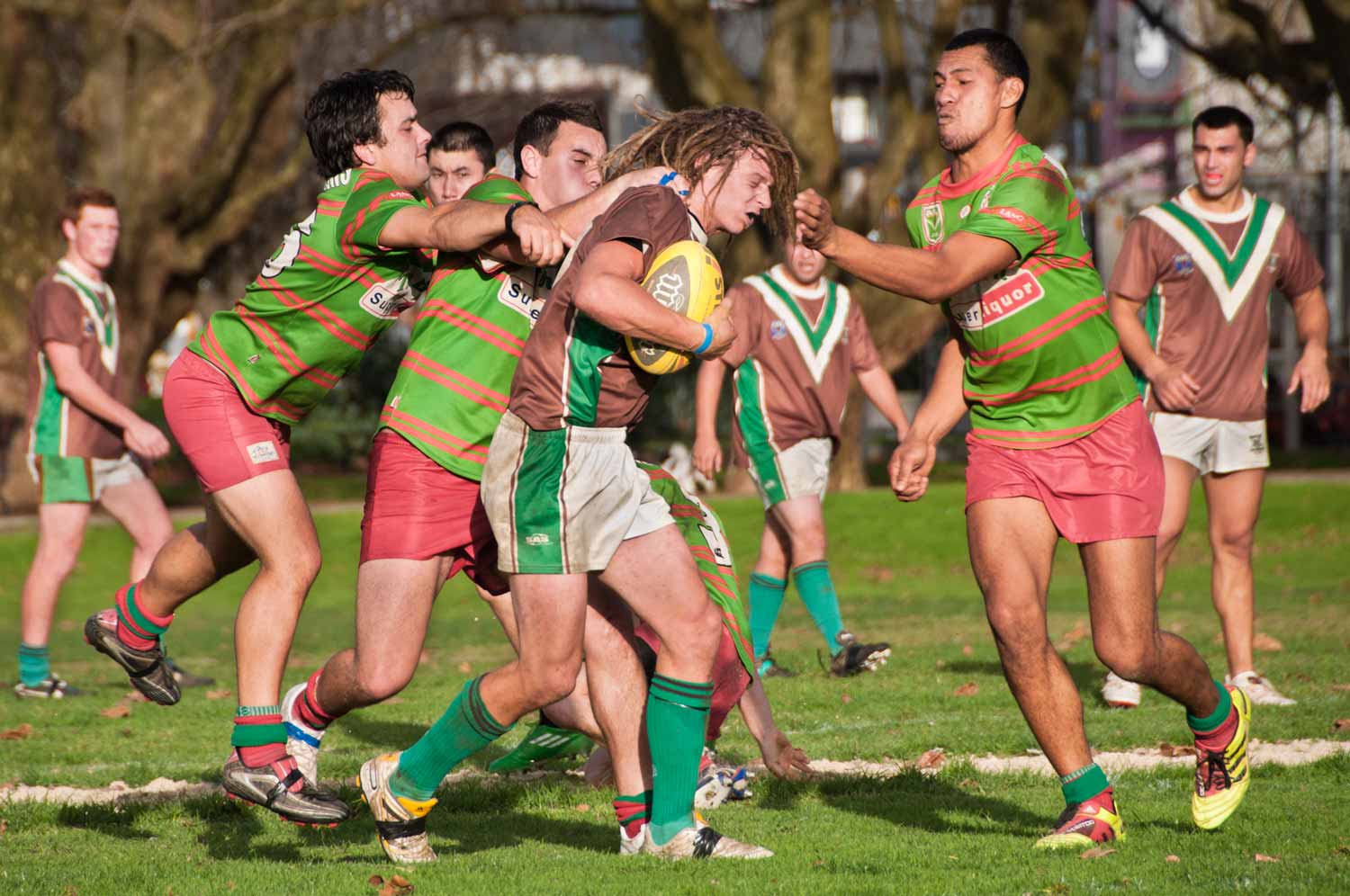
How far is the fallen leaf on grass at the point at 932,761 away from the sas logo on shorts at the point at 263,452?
9.11ft

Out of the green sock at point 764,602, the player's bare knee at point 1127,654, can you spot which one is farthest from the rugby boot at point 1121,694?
the player's bare knee at point 1127,654

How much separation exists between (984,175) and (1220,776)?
209 cm

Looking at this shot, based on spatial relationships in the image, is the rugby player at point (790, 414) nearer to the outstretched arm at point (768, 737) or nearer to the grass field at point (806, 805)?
the grass field at point (806, 805)

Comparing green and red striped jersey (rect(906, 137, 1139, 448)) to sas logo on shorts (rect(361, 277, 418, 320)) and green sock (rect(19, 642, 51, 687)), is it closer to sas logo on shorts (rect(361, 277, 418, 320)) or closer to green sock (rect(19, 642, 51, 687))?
sas logo on shorts (rect(361, 277, 418, 320))

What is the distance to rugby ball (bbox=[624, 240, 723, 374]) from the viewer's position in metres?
4.68

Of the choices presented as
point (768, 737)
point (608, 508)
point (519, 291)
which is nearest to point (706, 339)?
point (608, 508)

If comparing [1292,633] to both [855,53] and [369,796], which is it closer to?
[369,796]

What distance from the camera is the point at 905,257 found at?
4652 mm

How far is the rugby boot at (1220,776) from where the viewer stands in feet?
17.2

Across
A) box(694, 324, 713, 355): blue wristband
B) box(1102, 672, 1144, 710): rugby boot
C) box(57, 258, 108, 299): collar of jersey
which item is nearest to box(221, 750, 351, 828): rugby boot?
box(694, 324, 713, 355): blue wristband

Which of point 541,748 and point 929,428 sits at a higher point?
point 929,428

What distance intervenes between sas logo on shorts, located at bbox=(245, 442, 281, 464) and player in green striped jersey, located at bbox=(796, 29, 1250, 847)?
2.11 m

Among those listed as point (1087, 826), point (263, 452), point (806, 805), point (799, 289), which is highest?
point (799, 289)

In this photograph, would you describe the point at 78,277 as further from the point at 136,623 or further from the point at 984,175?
the point at 984,175
